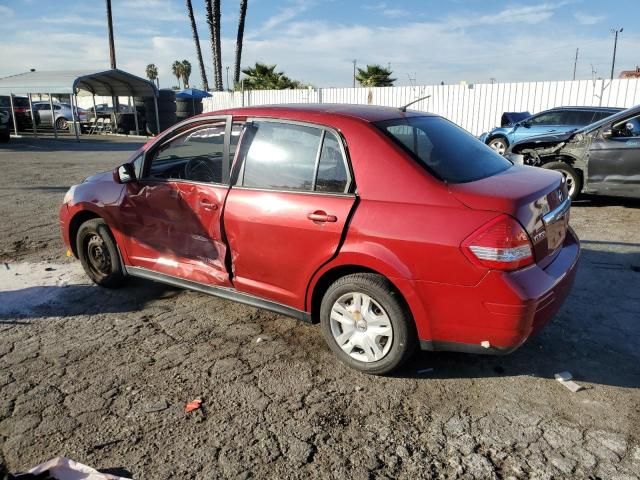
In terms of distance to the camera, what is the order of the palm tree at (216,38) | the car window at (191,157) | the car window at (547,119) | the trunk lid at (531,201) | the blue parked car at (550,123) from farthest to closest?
the palm tree at (216,38) < the car window at (547,119) < the blue parked car at (550,123) < the car window at (191,157) < the trunk lid at (531,201)

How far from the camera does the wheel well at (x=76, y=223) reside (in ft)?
15.8

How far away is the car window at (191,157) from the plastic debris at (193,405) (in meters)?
1.68

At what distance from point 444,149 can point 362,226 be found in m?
0.88

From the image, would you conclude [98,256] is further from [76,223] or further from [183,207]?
[183,207]

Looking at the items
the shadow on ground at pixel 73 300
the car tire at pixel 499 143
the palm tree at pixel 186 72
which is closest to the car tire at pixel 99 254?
the shadow on ground at pixel 73 300

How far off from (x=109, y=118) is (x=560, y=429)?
→ 3230cm

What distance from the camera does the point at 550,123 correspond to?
13.1 m

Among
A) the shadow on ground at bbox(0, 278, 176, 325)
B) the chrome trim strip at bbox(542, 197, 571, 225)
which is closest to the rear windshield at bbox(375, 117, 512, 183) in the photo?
the chrome trim strip at bbox(542, 197, 571, 225)

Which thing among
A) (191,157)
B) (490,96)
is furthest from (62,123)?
(191,157)

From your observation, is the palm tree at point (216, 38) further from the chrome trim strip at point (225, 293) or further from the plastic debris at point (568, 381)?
the plastic debris at point (568, 381)

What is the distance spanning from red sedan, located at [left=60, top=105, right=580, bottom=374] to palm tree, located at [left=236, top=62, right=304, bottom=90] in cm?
3119

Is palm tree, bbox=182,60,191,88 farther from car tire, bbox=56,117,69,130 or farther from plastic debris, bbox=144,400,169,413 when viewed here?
plastic debris, bbox=144,400,169,413

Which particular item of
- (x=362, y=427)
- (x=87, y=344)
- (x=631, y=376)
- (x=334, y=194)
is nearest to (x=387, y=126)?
(x=334, y=194)

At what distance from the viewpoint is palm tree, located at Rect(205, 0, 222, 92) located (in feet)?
103
